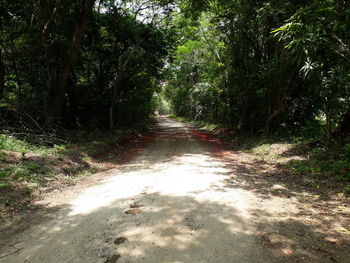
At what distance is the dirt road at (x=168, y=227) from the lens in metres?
2.70

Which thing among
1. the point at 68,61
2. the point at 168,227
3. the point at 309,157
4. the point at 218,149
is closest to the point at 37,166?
the point at 168,227

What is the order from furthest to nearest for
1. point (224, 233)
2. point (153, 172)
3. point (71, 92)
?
point (71, 92) < point (153, 172) < point (224, 233)

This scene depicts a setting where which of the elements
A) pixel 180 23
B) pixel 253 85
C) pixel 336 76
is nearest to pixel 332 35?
pixel 336 76

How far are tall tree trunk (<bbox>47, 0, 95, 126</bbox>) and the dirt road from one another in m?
6.55

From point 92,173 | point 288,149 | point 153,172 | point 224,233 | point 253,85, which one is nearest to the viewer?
point 224,233

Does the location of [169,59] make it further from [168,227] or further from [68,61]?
[168,227]

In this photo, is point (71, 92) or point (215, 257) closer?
point (215, 257)

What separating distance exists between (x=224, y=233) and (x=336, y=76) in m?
6.61

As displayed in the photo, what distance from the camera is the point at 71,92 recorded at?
13.2 m

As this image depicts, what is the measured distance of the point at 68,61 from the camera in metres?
10.2

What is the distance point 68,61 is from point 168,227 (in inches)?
381

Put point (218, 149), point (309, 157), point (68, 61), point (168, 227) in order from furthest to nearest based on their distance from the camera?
point (218, 149), point (68, 61), point (309, 157), point (168, 227)

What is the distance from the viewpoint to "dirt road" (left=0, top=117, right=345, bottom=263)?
270 cm

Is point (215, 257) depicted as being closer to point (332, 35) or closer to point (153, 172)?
point (153, 172)
